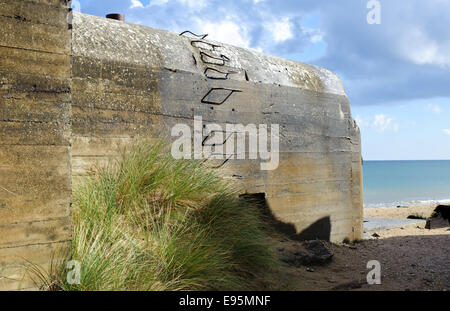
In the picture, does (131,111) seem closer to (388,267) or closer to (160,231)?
(160,231)

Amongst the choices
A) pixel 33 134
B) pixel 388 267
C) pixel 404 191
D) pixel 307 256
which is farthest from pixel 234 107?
pixel 404 191

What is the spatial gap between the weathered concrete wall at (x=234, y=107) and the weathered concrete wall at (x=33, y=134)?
1205 mm

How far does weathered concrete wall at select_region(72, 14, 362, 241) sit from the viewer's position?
441 cm

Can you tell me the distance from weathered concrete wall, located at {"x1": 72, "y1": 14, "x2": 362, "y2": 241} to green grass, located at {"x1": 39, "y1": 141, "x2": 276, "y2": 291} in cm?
46

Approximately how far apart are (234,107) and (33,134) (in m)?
3.02

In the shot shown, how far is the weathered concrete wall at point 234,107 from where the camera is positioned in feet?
14.5

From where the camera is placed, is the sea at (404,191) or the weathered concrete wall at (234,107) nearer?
the weathered concrete wall at (234,107)

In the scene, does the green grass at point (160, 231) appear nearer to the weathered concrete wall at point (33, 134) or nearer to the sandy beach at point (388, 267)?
the weathered concrete wall at point (33, 134)

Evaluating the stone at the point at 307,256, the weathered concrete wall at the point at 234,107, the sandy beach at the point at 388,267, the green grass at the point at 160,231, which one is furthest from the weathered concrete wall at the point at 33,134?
the stone at the point at 307,256

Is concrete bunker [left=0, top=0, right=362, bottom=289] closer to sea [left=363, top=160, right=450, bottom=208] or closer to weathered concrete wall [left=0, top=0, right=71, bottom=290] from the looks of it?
weathered concrete wall [left=0, top=0, right=71, bottom=290]

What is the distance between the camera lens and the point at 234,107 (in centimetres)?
556
